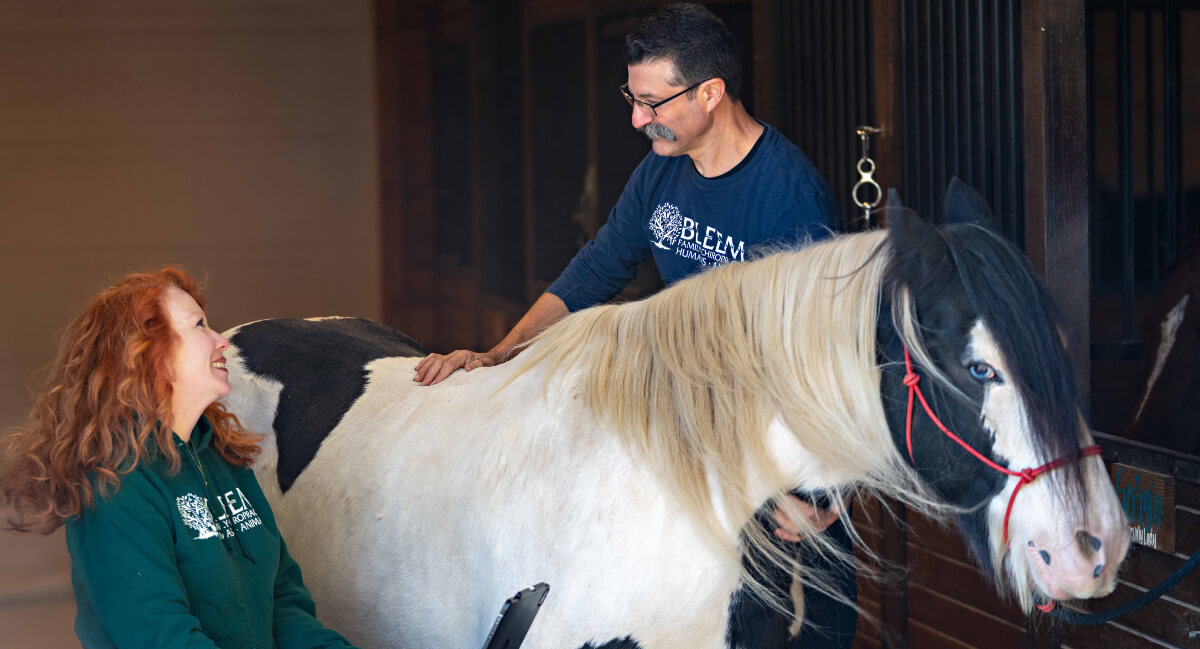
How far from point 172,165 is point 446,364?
8.65 feet

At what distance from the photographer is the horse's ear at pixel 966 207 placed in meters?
1.40

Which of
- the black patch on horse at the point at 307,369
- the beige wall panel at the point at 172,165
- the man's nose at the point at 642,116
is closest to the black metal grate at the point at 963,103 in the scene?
the man's nose at the point at 642,116

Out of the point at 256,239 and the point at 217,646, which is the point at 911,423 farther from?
the point at 256,239

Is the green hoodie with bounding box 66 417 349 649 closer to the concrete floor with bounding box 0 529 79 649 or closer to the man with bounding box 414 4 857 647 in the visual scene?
the man with bounding box 414 4 857 647

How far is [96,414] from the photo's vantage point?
1.35 meters

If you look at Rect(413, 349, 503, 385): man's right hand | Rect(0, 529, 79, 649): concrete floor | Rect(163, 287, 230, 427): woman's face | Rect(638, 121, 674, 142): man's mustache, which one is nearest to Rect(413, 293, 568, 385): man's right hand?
Rect(413, 349, 503, 385): man's right hand

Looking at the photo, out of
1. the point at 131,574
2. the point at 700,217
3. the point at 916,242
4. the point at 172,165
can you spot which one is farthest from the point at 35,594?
the point at 916,242

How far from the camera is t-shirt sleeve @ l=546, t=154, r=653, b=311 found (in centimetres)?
216

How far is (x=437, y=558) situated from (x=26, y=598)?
294cm

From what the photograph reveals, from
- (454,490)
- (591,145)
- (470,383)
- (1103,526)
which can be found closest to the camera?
(1103,526)

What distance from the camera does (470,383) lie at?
5.96ft

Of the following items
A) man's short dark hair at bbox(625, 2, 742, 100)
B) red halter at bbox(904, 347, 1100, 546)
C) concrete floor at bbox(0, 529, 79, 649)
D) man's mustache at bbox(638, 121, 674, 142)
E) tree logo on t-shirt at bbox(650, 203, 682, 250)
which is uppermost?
man's short dark hair at bbox(625, 2, 742, 100)

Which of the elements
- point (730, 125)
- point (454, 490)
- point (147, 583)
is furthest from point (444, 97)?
point (147, 583)

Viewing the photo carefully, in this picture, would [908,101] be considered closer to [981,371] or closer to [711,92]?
[711,92]
